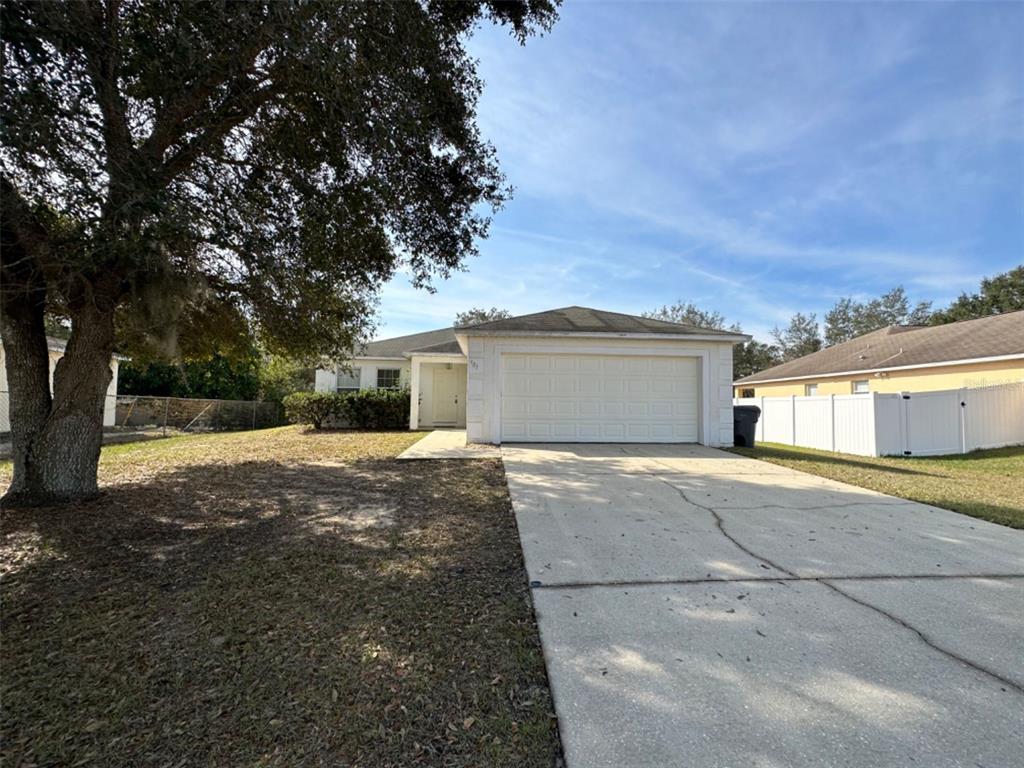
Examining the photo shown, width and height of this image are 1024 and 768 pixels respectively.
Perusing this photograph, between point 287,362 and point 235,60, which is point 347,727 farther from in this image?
point 287,362

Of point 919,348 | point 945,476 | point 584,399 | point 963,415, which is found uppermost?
point 919,348

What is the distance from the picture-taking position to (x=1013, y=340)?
13352 millimetres

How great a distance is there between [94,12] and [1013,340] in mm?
20612

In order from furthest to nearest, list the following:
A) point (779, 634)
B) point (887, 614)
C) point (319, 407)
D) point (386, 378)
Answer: point (386, 378), point (319, 407), point (887, 614), point (779, 634)

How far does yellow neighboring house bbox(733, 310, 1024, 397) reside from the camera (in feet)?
44.0

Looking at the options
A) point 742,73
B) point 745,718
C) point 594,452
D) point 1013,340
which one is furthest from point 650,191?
point 1013,340

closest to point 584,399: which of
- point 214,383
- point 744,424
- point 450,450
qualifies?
point 450,450

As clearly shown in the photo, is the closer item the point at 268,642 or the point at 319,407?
the point at 268,642

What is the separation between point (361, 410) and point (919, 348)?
2014 cm

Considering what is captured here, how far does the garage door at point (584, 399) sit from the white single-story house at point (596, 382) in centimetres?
2

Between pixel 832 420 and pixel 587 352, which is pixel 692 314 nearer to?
pixel 832 420

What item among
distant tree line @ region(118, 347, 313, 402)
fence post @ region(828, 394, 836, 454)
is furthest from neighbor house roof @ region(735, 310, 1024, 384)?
distant tree line @ region(118, 347, 313, 402)

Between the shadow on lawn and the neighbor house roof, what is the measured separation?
675 inches

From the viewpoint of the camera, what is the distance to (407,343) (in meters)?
20.7
